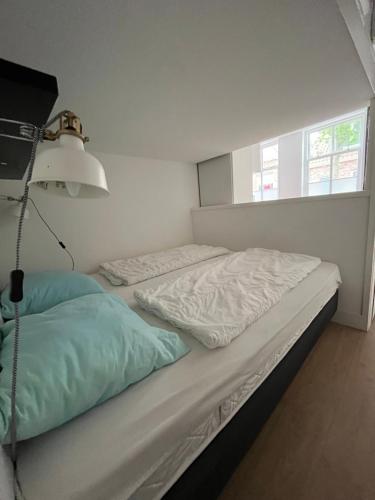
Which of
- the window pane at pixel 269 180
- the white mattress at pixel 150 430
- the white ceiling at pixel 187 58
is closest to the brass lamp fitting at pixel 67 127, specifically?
the white ceiling at pixel 187 58

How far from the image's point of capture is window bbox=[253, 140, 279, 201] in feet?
17.0

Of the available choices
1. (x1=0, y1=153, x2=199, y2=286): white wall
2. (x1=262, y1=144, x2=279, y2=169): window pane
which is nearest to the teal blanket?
(x1=0, y1=153, x2=199, y2=286): white wall

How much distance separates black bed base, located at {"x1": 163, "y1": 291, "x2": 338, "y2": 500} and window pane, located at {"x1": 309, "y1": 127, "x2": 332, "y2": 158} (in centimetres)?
509

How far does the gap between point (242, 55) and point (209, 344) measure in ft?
4.54

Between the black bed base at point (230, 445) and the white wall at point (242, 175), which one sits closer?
the black bed base at point (230, 445)

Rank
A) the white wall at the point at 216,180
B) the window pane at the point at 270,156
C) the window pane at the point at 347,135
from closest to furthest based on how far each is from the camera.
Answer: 1. the white wall at the point at 216,180
2. the window pane at the point at 347,135
3. the window pane at the point at 270,156

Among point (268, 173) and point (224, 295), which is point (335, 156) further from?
point (224, 295)

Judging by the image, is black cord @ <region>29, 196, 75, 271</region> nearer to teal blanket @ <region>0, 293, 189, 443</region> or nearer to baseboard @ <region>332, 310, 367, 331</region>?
teal blanket @ <region>0, 293, 189, 443</region>

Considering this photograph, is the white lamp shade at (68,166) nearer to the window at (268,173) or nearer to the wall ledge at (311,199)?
the wall ledge at (311,199)

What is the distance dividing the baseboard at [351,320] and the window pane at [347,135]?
13.4ft

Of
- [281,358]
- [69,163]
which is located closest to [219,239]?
[281,358]

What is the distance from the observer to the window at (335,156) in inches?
162

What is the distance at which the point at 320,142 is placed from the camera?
456cm

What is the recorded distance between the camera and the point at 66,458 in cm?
47
